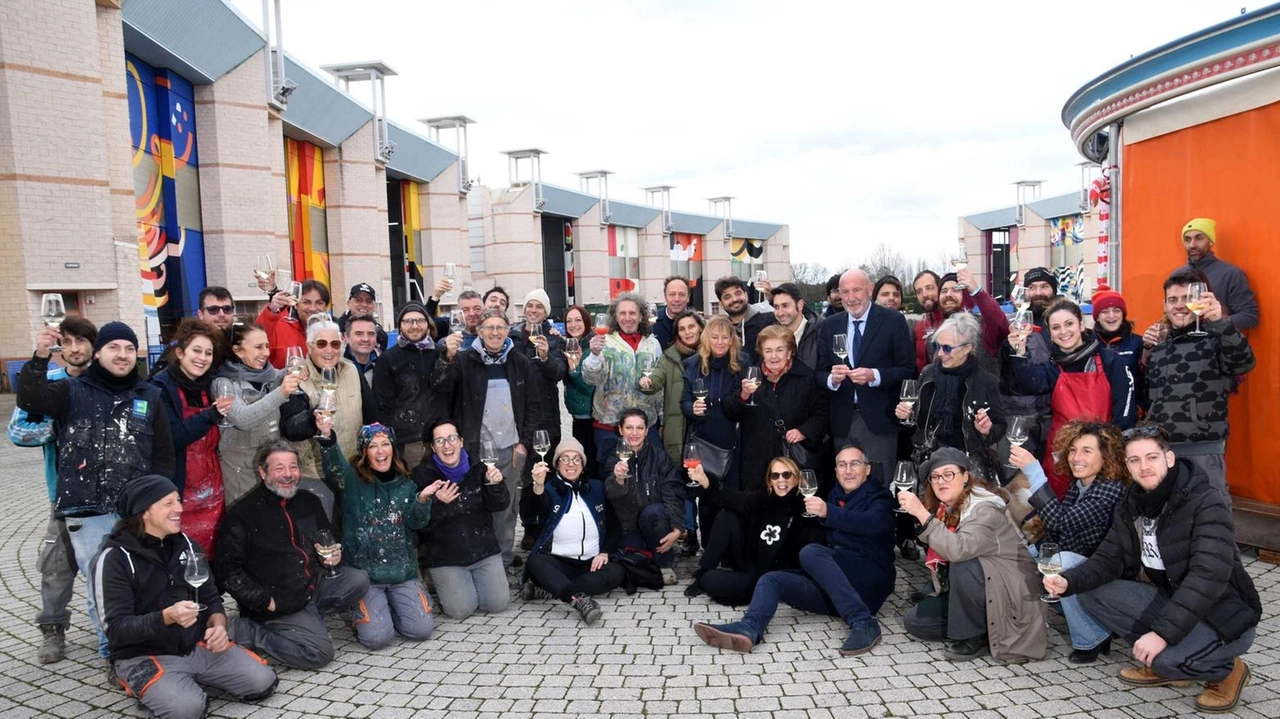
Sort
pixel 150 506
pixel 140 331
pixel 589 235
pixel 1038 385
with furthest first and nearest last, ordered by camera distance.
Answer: pixel 589 235, pixel 140 331, pixel 1038 385, pixel 150 506

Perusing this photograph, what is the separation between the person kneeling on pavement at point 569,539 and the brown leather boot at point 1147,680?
3.24 m

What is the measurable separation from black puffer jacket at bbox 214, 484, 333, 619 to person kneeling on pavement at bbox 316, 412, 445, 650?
1.38ft

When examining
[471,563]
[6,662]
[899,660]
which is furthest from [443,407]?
[899,660]

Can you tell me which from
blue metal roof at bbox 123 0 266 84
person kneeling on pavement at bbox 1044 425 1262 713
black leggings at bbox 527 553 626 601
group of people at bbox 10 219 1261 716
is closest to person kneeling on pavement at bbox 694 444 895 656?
group of people at bbox 10 219 1261 716

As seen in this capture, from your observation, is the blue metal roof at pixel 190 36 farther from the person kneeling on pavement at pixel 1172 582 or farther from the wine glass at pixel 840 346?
the person kneeling on pavement at pixel 1172 582

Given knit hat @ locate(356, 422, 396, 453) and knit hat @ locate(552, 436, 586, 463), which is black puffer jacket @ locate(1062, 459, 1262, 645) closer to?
knit hat @ locate(552, 436, 586, 463)

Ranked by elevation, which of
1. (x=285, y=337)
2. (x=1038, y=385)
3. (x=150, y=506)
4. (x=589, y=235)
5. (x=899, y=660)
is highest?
(x=589, y=235)

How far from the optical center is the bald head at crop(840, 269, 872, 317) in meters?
6.26

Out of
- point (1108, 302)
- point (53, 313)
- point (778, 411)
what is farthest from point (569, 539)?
point (1108, 302)

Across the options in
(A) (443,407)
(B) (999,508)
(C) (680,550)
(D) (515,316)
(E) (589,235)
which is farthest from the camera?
(E) (589,235)

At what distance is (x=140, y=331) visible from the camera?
15594 millimetres

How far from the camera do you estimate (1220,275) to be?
617 cm

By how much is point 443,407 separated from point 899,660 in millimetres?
3776

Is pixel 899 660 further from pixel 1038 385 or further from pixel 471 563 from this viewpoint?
pixel 471 563
